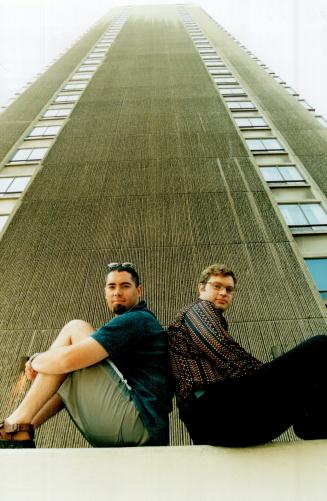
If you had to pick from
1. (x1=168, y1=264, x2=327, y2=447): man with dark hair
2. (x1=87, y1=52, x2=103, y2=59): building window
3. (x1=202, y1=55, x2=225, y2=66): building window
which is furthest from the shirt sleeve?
→ (x1=87, y1=52, x2=103, y2=59): building window

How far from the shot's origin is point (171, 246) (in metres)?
5.73

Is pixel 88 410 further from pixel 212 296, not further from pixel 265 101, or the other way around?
pixel 265 101

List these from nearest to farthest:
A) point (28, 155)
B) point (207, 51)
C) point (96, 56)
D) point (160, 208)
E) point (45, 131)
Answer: point (160, 208) → point (28, 155) → point (45, 131) → point (207, 51) → point (96, 56)

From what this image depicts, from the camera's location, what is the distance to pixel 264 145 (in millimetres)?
10094

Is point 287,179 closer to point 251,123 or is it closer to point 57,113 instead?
point 251,123

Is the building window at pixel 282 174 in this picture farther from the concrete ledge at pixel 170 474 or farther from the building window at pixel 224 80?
the concrete ledge at pixel 170 474

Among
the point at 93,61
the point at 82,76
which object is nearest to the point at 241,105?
the point at 82,76

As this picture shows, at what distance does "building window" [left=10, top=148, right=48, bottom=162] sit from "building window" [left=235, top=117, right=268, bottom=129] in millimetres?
5981

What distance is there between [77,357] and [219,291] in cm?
80

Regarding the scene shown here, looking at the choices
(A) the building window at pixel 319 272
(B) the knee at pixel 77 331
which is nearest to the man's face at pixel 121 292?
(B) the knee at pixel 77 331

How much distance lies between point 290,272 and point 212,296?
3.72 m

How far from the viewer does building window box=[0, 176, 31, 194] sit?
328 inches

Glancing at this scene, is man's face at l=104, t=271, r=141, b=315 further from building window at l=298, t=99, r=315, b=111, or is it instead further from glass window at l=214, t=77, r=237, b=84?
building window at l=298, t=99, r=315, b=111

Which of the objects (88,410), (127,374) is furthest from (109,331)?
(88,410)
